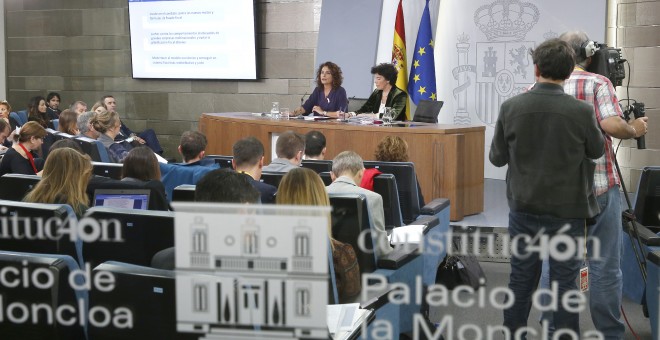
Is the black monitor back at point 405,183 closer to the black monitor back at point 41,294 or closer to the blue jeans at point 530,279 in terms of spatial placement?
the blue jeans at point 530,279

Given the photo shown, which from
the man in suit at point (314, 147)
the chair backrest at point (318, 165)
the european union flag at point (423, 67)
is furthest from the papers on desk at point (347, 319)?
the european union flag at point (423, 67)

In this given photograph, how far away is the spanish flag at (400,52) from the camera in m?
8.13

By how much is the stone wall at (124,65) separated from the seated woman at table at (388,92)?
8.89 feet

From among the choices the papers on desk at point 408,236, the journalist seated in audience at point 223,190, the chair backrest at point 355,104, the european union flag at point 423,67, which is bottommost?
the papers on desk at point 408,236

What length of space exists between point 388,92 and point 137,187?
3737 millimetres

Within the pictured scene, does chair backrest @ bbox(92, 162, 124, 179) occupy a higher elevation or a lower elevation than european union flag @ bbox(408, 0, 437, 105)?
lower

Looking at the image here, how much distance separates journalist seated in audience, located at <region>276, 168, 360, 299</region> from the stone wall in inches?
294

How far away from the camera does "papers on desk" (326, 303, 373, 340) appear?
1.79m

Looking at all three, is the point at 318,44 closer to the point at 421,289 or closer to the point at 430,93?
the point at 430,93

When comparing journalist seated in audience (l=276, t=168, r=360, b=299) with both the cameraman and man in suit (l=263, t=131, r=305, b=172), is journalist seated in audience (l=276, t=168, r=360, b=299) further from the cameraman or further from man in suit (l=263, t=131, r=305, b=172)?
man in suit (l=263, t=131, r=305, b=172)

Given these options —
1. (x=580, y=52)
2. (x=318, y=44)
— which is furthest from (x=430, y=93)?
(x=580, y=52)

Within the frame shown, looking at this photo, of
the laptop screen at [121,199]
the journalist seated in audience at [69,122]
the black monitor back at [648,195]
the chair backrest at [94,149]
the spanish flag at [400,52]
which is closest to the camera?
the laptop screen at [121,199]

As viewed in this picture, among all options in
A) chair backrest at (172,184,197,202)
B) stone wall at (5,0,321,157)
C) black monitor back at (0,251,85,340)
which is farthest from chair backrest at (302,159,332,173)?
stone wall at (5,0,321,157)

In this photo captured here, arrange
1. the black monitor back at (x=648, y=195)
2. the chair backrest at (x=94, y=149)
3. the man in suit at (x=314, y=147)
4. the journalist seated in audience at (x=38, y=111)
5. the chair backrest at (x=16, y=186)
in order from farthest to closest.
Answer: the journalist seated in audience at (x=38, y=111), the chair backrest at (x=94, y=149), the man in suit at (x=314, y=147), the black monitor back at (x=648, y=195), the chair backrest at (x=16, y=186)
